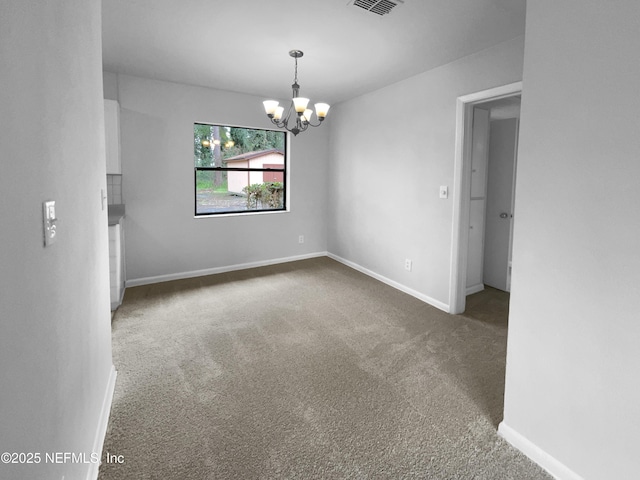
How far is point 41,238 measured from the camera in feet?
3.07

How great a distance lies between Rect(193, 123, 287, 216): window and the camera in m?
4.70

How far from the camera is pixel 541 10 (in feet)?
5.23

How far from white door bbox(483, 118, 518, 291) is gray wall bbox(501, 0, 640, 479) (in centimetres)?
269

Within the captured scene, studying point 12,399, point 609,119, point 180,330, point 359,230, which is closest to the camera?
point 12,399

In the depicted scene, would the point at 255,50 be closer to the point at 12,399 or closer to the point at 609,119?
the point at 609,119

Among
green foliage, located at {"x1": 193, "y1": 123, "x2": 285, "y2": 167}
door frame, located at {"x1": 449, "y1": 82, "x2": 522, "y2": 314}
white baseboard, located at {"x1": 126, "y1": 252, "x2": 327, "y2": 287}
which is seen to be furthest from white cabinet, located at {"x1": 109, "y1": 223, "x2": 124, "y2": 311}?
door frame, located at {"x1": 449, "y1": 82, "x2": 522, "y2": 314}

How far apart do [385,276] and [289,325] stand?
179 centimetres

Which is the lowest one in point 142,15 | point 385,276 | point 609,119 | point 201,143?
point 385,276

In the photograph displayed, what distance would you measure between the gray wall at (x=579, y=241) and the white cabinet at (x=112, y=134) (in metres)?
3.76

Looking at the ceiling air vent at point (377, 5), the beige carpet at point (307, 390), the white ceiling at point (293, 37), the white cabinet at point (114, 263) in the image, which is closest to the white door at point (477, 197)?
the beige carpet at point (307, 390)

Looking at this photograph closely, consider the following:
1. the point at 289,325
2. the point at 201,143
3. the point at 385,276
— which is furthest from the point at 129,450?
the point at 201,143

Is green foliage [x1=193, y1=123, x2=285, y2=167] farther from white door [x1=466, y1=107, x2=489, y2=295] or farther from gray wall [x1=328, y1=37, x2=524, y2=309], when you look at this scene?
white door [x1=466, y1=107, x2=489, y2=295]

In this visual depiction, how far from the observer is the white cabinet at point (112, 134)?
3.70 m

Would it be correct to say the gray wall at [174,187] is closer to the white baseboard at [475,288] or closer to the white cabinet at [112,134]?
the white cabinet at [112,134]
